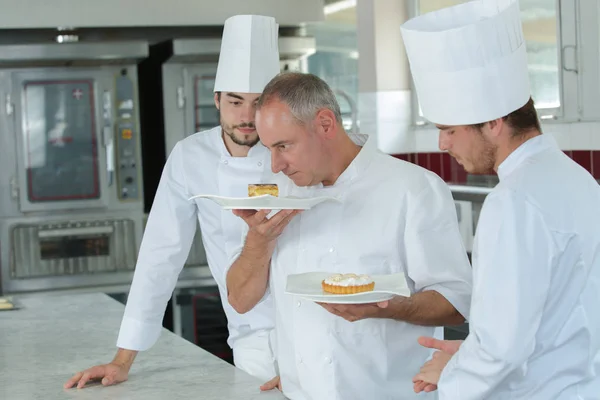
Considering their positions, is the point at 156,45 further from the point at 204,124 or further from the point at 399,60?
the point at 399,60

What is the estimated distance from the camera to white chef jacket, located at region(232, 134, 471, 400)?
1.99 meters

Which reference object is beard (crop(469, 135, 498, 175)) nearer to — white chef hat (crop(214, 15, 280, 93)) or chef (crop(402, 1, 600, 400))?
chef (crop(402, 1, 600, 400))

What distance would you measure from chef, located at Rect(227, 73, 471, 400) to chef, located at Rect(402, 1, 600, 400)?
295mm

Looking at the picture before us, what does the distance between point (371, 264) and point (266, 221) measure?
0.26 m

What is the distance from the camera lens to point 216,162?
2559 millimetres

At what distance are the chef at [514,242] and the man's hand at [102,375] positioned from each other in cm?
86

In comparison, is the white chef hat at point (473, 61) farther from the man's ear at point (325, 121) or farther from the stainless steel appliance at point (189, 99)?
the stainless steel appliance at point (189, 99)

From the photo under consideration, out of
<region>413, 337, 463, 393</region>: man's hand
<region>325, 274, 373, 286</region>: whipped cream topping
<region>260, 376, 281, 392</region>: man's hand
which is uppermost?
<region>325, 274, 373, 286</region>: whipped cream topping

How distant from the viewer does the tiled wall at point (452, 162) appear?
12.5 ft

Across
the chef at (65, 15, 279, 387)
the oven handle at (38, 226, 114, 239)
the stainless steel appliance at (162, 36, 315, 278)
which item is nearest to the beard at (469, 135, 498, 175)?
the chef at (65, 15, 279, 387)

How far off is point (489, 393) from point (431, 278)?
0.43 m

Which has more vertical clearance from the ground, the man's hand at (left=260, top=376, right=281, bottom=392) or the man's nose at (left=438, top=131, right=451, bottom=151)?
the man's nose at (left=438, top=131, right=451, bottom=151)

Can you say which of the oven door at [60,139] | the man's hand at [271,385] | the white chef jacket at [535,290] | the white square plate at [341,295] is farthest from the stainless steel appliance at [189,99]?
the white chef jacket at [535,290]

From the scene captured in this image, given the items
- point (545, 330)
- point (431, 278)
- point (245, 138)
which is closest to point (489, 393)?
point (545, 330)
